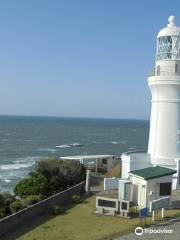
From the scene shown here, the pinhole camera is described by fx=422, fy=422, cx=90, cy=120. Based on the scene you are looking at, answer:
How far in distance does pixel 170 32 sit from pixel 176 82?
3211 millimetres

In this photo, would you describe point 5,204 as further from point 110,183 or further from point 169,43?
point 169,43

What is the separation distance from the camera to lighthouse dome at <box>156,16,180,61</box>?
87.6ft

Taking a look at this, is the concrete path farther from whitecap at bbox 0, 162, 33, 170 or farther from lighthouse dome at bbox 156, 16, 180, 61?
whitecap at bbox 0, 162, 33, 170

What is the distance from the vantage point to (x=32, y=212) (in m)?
19.5

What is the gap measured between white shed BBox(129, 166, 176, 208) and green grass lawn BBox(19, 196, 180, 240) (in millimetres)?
1352

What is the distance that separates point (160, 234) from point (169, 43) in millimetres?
14163

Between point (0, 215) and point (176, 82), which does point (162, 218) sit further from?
point (176, 82)

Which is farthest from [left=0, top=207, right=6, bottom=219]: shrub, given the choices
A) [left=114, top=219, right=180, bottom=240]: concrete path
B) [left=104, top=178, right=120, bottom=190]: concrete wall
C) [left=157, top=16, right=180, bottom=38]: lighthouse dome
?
[left=157, top=16, right=180, bottom=38]: lighthouse dome

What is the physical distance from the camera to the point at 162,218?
62.6 ft

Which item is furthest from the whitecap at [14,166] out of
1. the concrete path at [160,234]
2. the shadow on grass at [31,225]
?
the concrete path at [160,234]

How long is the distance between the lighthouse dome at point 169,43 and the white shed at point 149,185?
8.33 meters

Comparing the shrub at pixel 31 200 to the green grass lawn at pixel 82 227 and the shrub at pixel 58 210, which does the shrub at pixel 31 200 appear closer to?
the shrub at pixel 58 210

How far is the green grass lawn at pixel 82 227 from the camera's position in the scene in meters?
16.8

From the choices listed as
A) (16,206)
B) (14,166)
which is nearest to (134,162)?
(16,206)
